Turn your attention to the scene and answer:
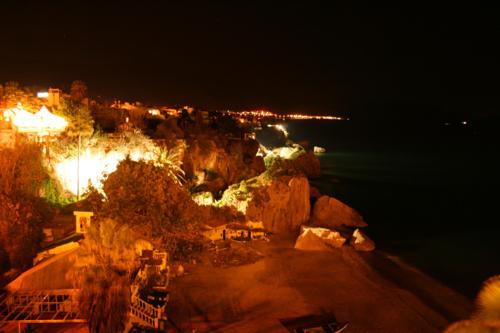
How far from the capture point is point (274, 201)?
18.5 m

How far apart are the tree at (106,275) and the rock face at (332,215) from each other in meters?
12.6

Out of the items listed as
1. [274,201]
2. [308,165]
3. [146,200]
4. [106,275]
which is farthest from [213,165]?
[308,165]

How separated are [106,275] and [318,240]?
383 inches

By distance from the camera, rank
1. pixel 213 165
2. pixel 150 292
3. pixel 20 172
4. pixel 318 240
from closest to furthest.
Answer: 1. pixel 150 292
2. pixel 20 172
3. pixel 318 240
4. pixel 213 165

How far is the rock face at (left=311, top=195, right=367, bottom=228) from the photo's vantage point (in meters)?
20.5

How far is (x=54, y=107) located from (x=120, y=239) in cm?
1323

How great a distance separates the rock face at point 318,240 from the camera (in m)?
15.8

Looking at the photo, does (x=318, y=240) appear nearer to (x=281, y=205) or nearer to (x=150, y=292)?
(x=281, y=205)

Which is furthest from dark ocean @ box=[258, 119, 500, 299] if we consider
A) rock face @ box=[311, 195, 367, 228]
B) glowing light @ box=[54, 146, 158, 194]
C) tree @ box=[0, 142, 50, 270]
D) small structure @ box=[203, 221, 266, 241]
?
tree @ box=[0, 142, 50, 270]

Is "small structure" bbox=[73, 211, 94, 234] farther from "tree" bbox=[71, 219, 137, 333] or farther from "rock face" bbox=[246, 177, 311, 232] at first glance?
"rock face" bbox=[246, 177, 311, 232]

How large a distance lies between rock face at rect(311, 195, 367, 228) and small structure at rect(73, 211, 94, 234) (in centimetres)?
1136

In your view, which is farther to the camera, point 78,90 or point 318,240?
point 78,90

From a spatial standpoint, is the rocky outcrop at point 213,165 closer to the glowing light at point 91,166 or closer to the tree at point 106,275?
the glowing light at point 91,166

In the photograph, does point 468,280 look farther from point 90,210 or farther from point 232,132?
point 232,132
